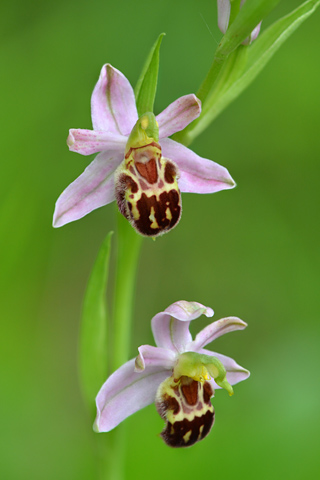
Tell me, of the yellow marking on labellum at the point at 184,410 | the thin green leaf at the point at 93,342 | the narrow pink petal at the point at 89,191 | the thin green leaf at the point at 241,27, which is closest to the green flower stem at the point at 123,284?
the thin green leaf at the point at 93,342

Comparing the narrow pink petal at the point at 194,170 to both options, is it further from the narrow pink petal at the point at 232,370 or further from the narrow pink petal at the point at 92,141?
the narrow pink petal at the point at 232,370

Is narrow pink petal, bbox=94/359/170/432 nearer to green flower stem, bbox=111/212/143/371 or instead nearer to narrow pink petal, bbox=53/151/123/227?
green flower stem, bbox=111/212/143/371

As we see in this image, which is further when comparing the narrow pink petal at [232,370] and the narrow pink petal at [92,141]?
the narrow pink petal at [232,370]

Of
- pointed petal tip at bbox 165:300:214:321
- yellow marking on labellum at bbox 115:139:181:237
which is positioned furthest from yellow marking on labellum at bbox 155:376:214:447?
yellow marking on labellum at bbox 115:139:181:237

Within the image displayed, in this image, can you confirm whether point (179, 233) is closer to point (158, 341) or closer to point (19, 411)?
point (19, 411)

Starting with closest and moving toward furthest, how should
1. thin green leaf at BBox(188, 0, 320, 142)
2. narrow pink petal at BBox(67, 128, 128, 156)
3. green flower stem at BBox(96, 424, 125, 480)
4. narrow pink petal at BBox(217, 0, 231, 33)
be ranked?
narrow pink petal at BBox(67, 128, 128, 156) < narrow pink petal at BBox(217, 0, 231, 33) < thin green leaf at BBox(188, 0, 320, 142) < green flower stem at BBox(96, 424, 125, 480)

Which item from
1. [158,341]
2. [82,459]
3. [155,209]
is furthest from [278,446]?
[155,209]

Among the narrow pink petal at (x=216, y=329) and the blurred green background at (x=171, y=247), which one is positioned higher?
the blurred green background at (x=171, y=247)
